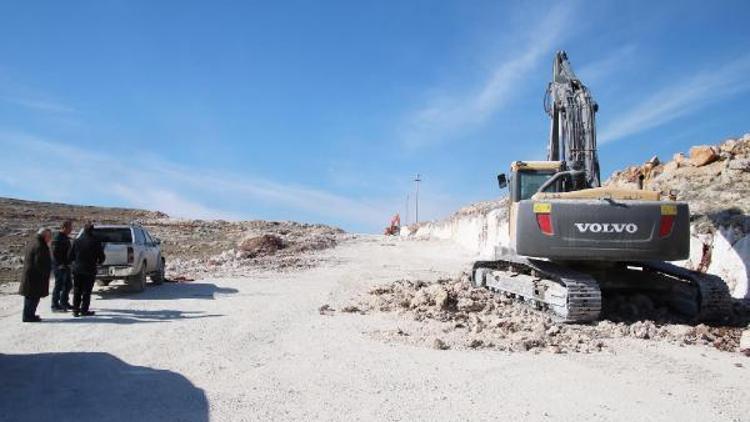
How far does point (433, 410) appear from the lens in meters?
5.68

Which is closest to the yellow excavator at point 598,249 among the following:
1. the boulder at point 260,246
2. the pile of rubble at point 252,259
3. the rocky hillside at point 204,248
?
the pile of rubble at point 252,259

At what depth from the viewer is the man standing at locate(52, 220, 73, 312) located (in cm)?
1171

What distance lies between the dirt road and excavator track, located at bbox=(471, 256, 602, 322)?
3.42ft

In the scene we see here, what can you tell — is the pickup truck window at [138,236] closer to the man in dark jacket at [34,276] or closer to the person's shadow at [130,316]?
the person's shadow at [130,316]

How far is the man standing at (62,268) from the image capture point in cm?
1171

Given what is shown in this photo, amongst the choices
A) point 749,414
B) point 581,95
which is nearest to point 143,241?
point 581,95

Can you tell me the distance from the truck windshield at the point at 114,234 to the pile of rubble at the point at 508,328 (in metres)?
6.47

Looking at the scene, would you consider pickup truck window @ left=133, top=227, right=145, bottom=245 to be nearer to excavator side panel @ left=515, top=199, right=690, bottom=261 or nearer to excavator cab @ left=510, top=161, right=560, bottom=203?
excavator cab @ left=510, top=161, right=560, bottom=203

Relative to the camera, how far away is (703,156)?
58.9 ft

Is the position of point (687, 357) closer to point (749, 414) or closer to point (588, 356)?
point (588, 356)

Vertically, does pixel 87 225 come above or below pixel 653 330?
above

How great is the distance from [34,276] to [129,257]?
167 inches

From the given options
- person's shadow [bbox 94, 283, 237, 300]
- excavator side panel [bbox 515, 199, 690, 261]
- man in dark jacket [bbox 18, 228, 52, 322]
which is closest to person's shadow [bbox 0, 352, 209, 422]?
man in dark jacket [bbox 18, 228, 52, 322]

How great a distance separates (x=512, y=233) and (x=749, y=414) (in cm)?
645
